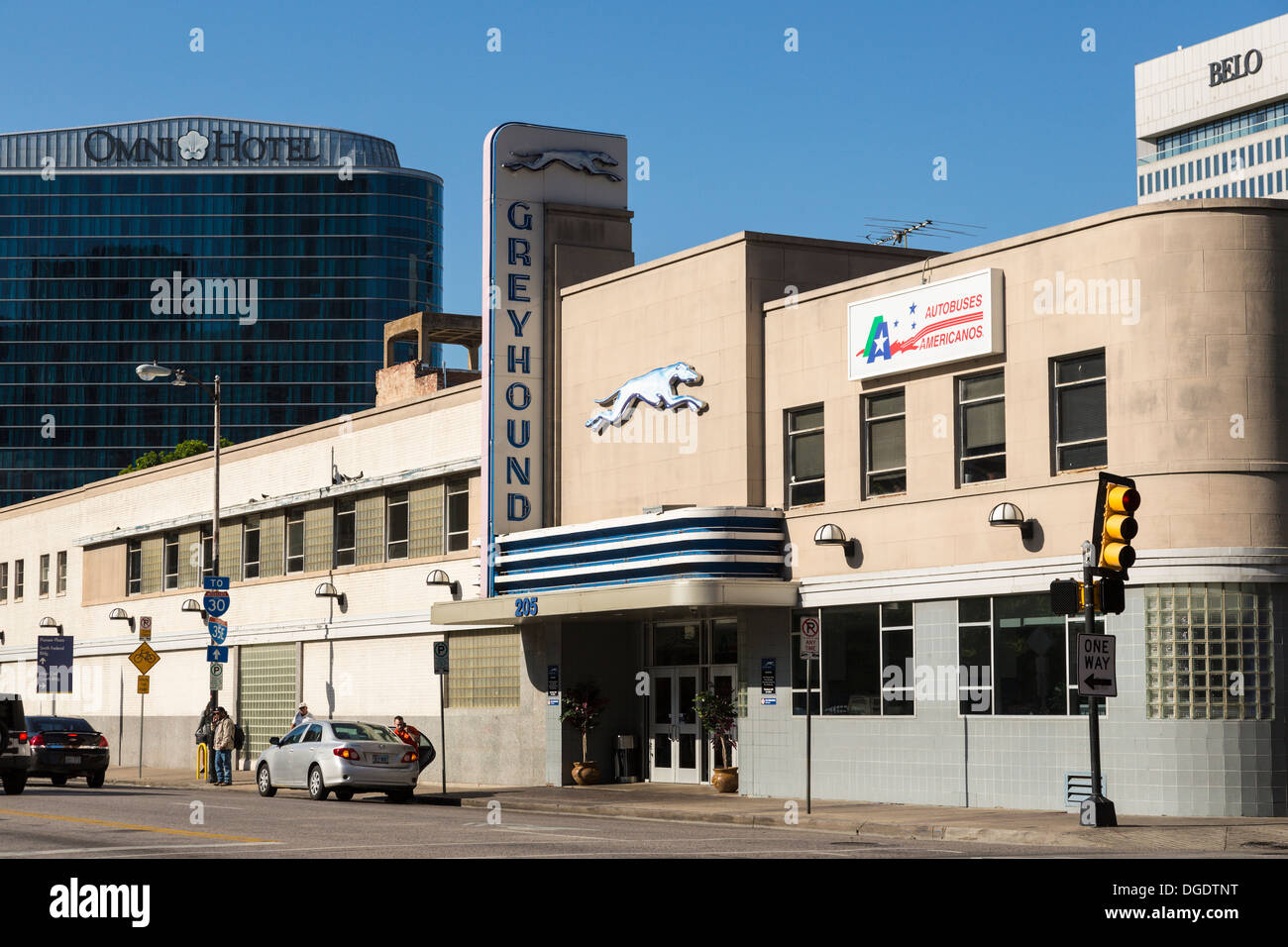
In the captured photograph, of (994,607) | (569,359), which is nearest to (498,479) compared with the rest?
(569,359)

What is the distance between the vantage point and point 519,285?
35469 millimetres

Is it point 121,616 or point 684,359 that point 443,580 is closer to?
point 684,359

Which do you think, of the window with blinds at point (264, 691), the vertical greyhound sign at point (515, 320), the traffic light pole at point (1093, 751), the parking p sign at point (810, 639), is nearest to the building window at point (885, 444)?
the parking p sign at point (810, 639)

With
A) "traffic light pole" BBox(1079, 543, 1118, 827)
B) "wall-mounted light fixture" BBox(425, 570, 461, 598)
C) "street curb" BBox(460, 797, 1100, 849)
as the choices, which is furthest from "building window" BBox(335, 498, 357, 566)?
"traffic light pole" BBox(1079, 543, 1118, 827)

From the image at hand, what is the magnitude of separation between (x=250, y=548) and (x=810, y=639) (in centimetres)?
2633

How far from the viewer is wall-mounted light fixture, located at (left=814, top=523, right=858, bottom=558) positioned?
2877cm

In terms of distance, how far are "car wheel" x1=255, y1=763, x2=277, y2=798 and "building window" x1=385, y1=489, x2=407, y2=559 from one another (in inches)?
331

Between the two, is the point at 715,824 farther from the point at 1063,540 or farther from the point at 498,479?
the point at 498,479

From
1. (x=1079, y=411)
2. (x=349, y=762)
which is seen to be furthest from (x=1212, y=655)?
(x=349, y=762)

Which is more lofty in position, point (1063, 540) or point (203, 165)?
point (203, 165)

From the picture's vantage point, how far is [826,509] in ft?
96.5

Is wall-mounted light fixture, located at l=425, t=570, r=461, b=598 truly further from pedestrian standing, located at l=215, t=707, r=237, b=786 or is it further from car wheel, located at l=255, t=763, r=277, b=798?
car wheel, located at l=255, t=763, r=277, b=798

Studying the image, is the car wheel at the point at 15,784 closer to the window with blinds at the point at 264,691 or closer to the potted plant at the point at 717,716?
the potted plant at the point at 717,716
